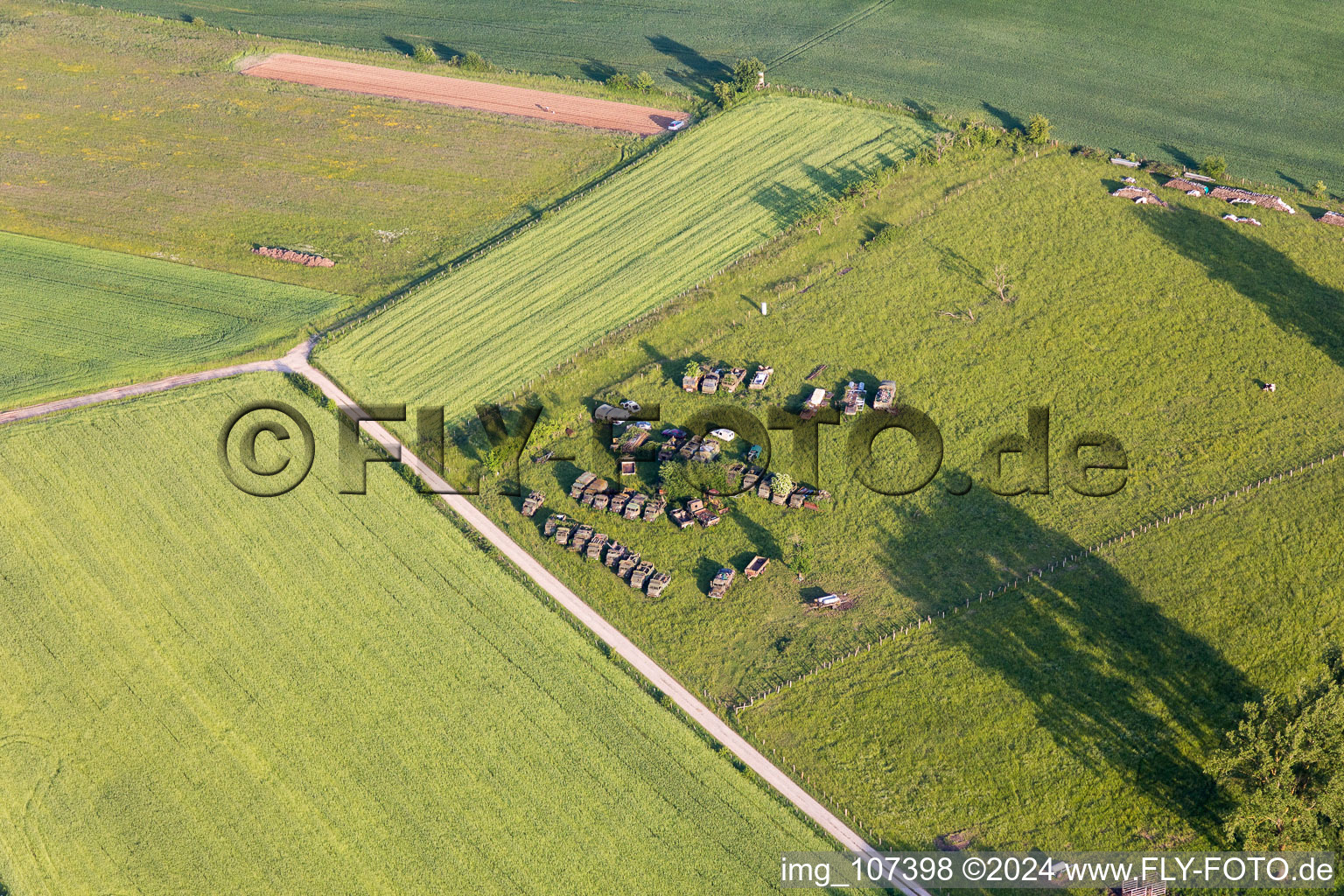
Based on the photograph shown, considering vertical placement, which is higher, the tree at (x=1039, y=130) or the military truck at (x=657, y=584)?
the tree at (x=1039, y=130)

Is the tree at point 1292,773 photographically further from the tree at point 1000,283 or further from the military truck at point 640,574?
the tree at point 1000,283

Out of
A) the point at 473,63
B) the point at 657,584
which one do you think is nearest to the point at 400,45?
the point at 473,63

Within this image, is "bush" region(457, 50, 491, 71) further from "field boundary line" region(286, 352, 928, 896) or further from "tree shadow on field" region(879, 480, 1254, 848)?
"tree shadow on field" region(879, 480, 1254, 848)

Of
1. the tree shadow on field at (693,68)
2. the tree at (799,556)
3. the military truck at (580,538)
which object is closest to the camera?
the tree at (799,556)

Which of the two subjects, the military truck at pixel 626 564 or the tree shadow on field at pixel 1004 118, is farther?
the tree shadow on field at pixel 1004 118

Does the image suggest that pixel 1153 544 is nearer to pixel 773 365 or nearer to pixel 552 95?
pixel 773 365

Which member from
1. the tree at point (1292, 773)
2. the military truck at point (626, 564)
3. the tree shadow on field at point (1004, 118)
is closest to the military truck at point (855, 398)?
the military truck at point (626, 564)

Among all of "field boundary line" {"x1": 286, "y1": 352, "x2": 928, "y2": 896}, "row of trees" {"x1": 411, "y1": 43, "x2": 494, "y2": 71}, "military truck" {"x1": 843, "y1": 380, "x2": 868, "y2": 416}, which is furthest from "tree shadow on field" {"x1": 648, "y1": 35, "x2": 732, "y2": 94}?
"field boundary line" {"x1": 286, "y1": 352, "x2": 928, "y2": 896}

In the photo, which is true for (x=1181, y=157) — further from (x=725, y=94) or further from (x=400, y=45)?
(x=400, y=45)
